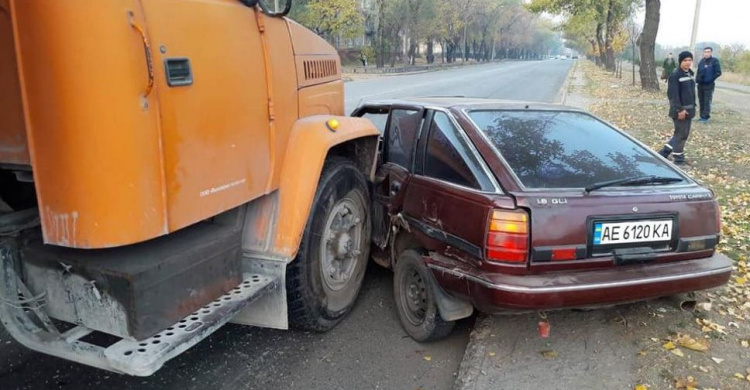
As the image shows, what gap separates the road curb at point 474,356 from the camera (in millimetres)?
3039

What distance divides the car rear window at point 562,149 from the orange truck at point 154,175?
1067 millimetres

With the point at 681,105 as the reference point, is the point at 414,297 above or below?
below

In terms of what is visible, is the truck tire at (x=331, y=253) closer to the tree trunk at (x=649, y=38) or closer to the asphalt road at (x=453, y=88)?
the asphalt road at (x=453, y=88)

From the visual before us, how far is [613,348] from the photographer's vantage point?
3336 millimetres

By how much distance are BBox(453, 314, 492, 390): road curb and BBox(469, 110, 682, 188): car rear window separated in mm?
1022

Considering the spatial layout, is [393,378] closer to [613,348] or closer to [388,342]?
[388,342]

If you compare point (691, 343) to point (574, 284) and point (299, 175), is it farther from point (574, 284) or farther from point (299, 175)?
point (299, 175)

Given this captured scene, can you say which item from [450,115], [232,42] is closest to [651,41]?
[450,115]

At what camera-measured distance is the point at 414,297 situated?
3.64 metres

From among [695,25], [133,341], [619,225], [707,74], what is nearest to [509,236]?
[619,225]

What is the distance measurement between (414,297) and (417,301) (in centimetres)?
4

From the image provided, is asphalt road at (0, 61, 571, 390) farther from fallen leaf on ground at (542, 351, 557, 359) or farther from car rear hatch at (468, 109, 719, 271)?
car rear hatch at (468, 109, 719, 271)

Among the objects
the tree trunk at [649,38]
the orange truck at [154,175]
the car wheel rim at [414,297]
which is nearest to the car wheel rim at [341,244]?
the orange truck at [154,175]

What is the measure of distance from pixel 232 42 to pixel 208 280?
116 cm
